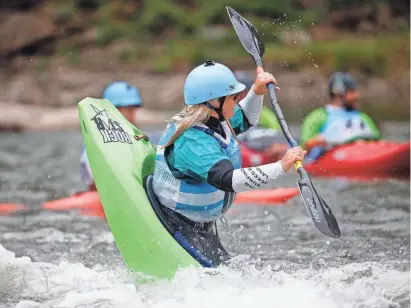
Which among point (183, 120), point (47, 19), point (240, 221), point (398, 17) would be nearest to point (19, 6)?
point (47, 19)

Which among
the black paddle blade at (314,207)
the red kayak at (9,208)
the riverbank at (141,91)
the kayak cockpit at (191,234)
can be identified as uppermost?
the black paddle blade at (314,207)

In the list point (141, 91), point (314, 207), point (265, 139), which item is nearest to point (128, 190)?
point (314, 207)

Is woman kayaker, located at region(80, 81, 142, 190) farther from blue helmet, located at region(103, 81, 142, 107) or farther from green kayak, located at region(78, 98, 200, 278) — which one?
green kayak, located at region(78, 98, 200, 278)

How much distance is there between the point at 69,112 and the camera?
1733 cm

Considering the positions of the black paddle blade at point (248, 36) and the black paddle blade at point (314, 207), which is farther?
the black paddle blade at point (248, 36)

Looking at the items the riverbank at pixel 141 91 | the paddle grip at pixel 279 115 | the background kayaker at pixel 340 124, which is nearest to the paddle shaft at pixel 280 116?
the paddle grip at pixel 279 115

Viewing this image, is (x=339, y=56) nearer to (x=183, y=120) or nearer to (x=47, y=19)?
(x=47, y=19)

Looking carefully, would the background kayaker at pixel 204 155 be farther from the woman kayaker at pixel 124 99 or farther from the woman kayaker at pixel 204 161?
the woman kayaker at pixel 124 99

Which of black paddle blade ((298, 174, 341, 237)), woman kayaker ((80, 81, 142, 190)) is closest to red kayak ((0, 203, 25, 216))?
woman kayaker ((80, 81, 142, 190))

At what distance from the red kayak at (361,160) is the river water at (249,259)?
177mm

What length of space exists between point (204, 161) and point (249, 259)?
119cm

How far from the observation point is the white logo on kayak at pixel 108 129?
4961 mm

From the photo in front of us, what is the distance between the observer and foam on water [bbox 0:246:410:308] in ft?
13.1

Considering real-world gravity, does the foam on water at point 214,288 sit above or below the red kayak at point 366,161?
above
